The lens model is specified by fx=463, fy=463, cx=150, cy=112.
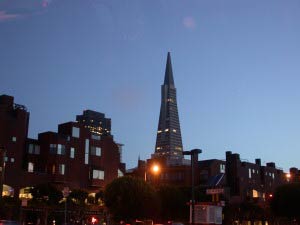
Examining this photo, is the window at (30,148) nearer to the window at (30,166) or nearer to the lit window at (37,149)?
the lit window at (37,149)

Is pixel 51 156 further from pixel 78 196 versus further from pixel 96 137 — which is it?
pixel 96 137

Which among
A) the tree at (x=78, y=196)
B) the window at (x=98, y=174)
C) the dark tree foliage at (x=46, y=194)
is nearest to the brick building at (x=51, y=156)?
the window at (x=98, y=174)

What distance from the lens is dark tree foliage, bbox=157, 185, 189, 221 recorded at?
76.9m

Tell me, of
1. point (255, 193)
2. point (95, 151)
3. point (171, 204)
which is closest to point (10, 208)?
point (171, 204)

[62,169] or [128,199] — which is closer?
[128,199]

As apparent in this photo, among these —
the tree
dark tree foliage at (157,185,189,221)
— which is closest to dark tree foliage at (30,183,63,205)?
the tree

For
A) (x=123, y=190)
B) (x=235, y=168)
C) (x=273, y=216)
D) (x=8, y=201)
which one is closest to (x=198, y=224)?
(x=123, y=190)

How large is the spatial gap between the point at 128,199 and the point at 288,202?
32.5 meters

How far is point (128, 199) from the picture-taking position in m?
65.7

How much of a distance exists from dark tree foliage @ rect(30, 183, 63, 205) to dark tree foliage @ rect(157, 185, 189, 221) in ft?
61.8

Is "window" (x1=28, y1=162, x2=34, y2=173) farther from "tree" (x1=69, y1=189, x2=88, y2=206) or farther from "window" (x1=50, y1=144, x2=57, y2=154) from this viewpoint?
"tree" (x1=69, y1=189, x2=88, y2=206)

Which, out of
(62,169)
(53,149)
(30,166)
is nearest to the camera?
(30,166)

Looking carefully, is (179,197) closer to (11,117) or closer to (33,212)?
(33,212)

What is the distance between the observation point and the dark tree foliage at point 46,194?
80250mm
